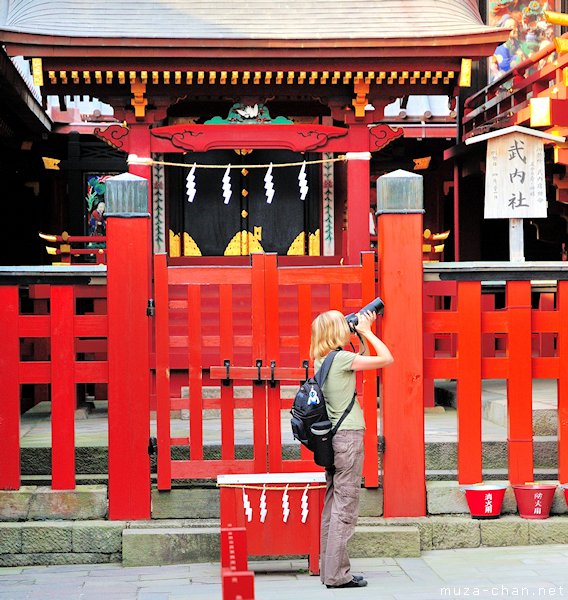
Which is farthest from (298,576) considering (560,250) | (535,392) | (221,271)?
(560,250)

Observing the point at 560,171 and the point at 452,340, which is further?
the point at 560,171

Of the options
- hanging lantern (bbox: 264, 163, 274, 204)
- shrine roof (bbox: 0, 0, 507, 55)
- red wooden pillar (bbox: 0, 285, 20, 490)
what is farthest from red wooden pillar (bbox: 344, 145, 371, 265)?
red wooden pillar (bbox: 0, 285, 20, 490)

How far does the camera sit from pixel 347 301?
7777 millimetres

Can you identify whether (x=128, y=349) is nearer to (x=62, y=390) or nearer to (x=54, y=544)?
(x=62, y=390)

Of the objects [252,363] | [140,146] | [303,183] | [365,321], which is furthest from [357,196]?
[365,321]

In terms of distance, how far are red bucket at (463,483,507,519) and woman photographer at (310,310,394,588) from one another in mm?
1248

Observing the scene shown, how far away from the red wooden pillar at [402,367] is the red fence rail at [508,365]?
0.61 ft

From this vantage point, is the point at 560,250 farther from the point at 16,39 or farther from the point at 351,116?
the point at 16,39

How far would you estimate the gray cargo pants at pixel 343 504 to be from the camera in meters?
6.55

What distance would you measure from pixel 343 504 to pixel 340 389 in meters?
0.71

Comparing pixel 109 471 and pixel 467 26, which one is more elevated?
pixel 467 26

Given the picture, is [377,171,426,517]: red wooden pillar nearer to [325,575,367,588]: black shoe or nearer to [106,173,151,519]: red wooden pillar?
[325,575,367,588]: black shoe

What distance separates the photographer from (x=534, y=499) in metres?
7.57

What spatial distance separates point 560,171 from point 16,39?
6.97m
